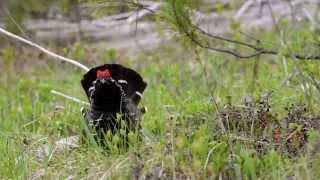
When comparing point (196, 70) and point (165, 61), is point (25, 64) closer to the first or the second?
point (165, 61)

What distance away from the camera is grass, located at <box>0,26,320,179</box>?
3.24 m

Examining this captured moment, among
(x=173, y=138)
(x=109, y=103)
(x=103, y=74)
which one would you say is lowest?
(x=173, y=138)

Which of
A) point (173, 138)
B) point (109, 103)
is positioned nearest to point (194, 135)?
point (173, 138)

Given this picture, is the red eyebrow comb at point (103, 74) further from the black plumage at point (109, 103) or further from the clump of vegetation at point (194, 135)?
the clump of vegetation at point (194, 135)

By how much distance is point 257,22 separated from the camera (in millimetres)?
9414

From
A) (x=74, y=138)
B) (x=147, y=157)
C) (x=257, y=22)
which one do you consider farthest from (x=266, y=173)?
(x=257, y=22)

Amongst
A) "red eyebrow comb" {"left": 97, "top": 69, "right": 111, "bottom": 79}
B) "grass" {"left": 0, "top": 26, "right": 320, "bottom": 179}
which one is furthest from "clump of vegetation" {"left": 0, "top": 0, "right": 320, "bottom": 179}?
"red eyebrow comb" {"left": 97, "top": 69, "right": 111, "bottom": 79}

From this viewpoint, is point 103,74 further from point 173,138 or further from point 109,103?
point 173,138

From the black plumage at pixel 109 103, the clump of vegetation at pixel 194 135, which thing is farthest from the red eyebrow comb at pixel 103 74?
the clump of vegetation at pixel 194 135

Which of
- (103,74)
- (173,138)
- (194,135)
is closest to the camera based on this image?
(173,138)

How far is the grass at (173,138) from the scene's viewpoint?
324 cm

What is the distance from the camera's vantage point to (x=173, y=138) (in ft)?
11.5

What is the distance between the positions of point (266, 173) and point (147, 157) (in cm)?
55

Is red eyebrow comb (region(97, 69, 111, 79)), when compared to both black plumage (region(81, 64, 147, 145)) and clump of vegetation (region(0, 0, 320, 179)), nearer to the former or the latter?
Result: black plumage (region(81, 64, 147, 145))
